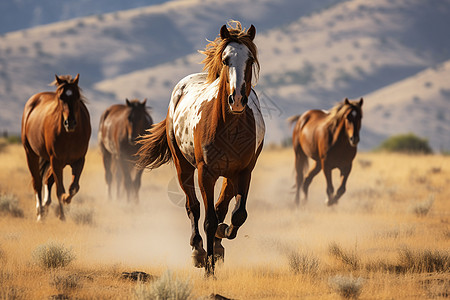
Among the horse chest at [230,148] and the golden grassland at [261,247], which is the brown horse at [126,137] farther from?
the horse chest at [230,148]

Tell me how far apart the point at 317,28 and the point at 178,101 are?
151 meters

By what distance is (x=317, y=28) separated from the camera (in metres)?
153

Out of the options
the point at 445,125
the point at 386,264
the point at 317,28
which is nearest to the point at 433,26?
the point at 317,28

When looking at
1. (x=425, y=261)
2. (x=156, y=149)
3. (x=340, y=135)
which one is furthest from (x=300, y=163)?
(x=425, y=261)

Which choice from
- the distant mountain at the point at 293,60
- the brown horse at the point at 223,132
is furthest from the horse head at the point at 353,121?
the distant mountain at the point at 293,60

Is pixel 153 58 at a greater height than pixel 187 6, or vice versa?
pixel 187 6

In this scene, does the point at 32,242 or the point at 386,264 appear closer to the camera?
the point at 386,264

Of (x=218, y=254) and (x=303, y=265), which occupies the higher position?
(x=218, y=254)

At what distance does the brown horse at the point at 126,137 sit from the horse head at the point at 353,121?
4.86 metres

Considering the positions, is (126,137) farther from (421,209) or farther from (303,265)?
(303,265)

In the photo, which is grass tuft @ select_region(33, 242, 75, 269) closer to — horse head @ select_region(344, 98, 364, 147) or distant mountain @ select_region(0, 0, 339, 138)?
horse head @ select_region(344, 98, 364, 147)

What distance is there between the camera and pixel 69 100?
1016 cm

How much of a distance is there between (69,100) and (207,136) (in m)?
4.78

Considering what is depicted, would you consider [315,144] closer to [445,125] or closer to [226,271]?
[226,271]
